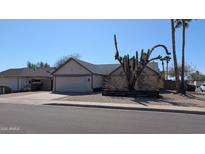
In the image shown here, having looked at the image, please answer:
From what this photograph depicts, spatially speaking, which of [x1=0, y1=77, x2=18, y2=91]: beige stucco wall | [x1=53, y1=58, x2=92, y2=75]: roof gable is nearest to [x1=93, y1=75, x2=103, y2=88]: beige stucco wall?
[x1=53, y1=58, x2=92, y2=75]: roof gable

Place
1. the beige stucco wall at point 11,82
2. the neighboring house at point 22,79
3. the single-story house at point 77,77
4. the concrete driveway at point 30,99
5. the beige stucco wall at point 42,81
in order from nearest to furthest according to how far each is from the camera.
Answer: the concrete driveway at point 30,99 → the single-story house at point 77,77 → the beige stucco wall at point 42,81 → the neighboring house at point 22,79 → the beige stucco wall at point 11,82

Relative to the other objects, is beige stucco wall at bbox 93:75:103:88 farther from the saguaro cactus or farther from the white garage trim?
the saguaro cactus

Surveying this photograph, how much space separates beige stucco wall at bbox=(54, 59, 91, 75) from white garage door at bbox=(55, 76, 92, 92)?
0.69 metres

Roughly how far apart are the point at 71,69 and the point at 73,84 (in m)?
2.07

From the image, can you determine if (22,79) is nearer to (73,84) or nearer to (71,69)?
(71,69)

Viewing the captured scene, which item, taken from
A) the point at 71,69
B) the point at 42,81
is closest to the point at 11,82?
the point at 42,81

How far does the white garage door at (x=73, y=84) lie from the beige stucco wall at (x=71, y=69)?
0.69 meters

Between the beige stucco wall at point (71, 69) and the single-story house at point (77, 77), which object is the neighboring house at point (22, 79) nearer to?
the single-story house at point (77, 77)

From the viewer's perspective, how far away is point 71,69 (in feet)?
87.5

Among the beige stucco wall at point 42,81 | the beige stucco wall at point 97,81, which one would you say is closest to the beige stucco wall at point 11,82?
the beige stucco wall at point 42,81

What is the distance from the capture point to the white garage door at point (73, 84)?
25.8 metres

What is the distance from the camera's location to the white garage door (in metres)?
25.8
